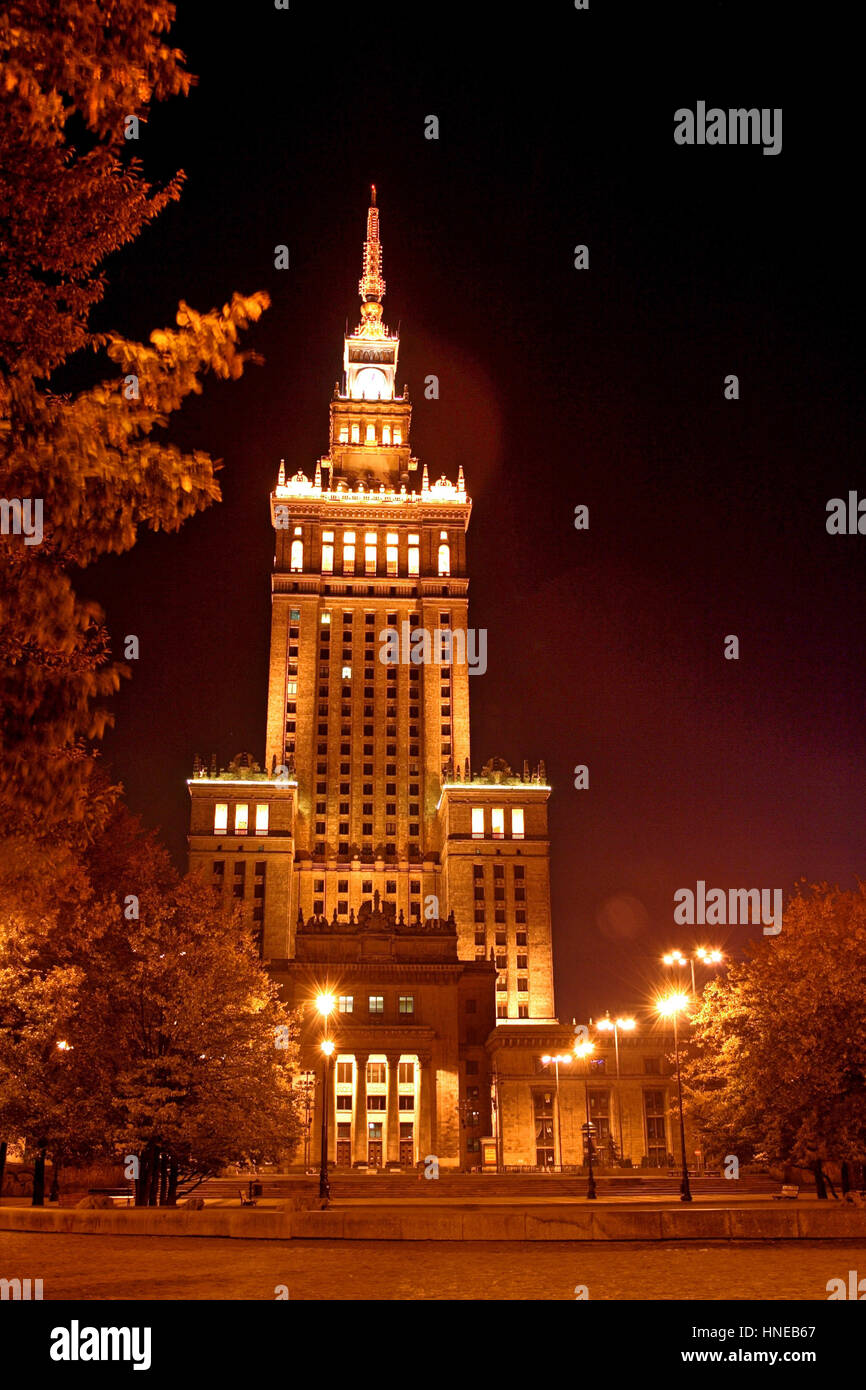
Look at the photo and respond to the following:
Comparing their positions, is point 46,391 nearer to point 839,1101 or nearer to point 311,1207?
point 311,1207

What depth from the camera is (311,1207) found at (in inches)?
1422

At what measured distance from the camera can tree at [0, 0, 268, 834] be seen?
41.7 ft

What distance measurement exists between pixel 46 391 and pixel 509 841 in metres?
121

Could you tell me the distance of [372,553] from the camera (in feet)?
491

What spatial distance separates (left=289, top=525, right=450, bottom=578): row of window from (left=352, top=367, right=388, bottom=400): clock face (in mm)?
30193

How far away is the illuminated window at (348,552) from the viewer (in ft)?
487

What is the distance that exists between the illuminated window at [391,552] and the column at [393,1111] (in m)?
69.0

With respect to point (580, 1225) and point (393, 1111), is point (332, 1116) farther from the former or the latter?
point (580, 1225)

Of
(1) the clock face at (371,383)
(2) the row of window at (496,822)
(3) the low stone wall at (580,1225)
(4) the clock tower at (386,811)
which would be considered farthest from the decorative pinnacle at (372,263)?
(3) the low stone wall at (580,1225)

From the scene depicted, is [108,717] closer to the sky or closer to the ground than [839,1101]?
closer to the sky

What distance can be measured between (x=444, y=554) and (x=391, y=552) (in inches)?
271

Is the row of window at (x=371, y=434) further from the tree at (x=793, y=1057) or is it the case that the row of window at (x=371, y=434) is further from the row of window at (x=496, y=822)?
the tree at (x=793, y=1057)

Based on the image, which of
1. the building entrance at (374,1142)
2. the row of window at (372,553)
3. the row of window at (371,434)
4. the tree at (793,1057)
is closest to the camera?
the tree at (793,1057)
